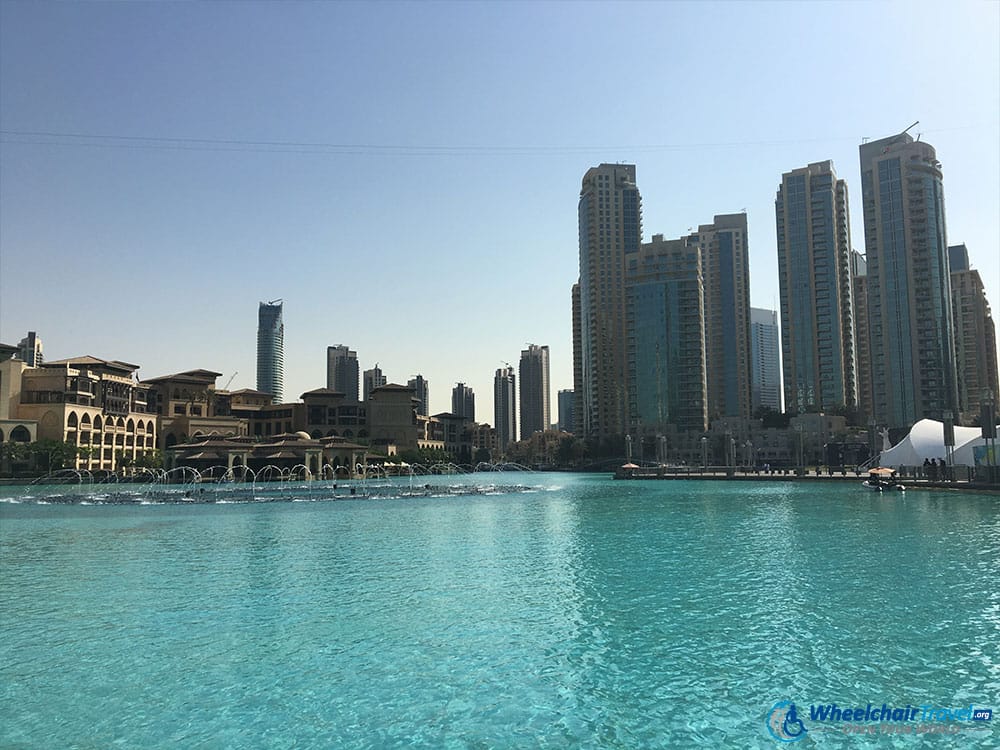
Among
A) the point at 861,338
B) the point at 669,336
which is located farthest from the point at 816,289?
the point at 669,336

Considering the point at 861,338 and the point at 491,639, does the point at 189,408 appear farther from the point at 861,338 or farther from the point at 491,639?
the point at 861,338

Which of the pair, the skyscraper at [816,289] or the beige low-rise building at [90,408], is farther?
the skyscraper at [816,289]

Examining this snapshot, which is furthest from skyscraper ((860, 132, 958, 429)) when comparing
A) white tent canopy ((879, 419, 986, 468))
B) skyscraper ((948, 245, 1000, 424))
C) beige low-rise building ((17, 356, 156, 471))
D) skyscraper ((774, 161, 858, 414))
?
beige low-rise building ((17, 356, 156, 471))

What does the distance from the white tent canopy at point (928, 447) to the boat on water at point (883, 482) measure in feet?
21.8

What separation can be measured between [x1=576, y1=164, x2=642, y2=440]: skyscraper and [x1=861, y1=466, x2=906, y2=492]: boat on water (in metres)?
120

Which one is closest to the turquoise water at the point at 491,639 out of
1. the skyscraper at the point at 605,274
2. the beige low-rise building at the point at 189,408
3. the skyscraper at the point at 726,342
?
the beige low-rise building at the point at 189,408

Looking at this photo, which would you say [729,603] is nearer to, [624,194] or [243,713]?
[243,713]

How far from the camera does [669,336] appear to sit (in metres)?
160

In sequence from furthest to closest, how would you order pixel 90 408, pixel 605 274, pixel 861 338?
pixel 605 274
pixel 861 338
pixel 90 408

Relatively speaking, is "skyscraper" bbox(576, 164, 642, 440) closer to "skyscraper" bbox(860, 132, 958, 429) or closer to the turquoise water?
"skyscraper" bbox(860, 132, 958, 429)

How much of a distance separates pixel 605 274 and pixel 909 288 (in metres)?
72.8

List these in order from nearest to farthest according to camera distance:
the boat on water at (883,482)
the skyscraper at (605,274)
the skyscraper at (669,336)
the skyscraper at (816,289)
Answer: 1. the boat on water at (883,482)
2. the skyscraper at (816,289)
3. the skyscraper at (669,336)
4. the skyscraper at (605,274)

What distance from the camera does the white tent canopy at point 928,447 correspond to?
6270cm

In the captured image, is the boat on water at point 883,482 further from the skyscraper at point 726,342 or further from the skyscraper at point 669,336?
the skyscraper at point 726,342
